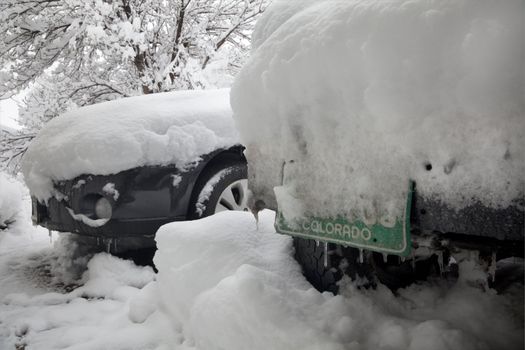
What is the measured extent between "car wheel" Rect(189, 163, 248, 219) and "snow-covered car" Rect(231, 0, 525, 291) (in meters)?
1.14

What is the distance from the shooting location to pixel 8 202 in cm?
417

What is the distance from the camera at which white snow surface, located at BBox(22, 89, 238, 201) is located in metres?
2.47

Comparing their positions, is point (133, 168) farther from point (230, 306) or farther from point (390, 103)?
point (390, 103)

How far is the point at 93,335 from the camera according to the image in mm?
1913

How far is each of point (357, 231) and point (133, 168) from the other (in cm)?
168

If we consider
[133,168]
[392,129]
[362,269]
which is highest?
[392,129]

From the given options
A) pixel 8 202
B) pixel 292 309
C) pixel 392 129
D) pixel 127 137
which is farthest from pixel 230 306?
pixel 8 202

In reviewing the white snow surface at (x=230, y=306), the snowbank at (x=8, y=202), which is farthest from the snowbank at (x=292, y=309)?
the snowbank at (x=8, y=202)

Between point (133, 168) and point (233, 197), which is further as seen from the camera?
point (233, 197)

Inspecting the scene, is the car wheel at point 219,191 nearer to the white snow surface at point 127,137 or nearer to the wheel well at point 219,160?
the wheel well at point 219,160

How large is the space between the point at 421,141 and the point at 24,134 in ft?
27.1

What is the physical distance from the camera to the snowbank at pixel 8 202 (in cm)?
407

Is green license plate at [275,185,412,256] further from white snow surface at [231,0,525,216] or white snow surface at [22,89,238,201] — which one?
white snow surface at [22,89,238,201]

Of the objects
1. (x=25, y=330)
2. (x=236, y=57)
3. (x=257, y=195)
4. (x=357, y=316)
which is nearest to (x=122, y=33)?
(x=236, y=57)
